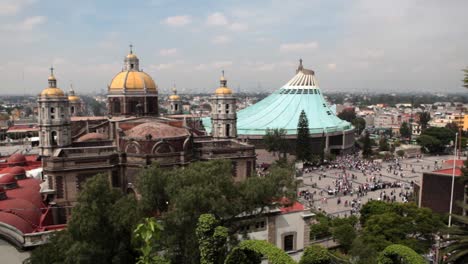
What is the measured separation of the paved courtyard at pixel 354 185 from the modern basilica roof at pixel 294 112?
415 inches

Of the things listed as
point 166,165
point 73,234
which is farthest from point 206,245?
point 166,165

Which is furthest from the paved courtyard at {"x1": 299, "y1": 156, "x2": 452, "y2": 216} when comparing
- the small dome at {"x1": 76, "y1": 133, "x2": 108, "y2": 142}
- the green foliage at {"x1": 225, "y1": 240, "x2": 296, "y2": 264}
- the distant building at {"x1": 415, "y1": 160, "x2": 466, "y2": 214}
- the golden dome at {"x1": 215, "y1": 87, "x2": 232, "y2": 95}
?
the green foliage at {"x1": 225, "y1": 240, "x2": 296, "y2": 264}

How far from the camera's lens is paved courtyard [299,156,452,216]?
30.7 metres

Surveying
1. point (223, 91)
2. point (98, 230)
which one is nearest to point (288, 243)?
point (98, 230)

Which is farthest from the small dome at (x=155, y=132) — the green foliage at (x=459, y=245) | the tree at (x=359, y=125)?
the tree at (x=359, y=125)

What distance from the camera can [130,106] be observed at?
30156mm

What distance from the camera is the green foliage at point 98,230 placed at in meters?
12.7

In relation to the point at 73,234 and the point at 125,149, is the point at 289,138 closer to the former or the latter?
the point at 125,149

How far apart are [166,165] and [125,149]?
2.88 metres

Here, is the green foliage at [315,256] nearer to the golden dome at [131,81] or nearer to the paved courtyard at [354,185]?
the paved courtyard at [354,185]

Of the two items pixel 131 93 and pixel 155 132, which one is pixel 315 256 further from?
pixel 131 93

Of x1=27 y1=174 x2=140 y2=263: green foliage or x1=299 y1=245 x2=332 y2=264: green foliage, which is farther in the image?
x1=27 y1=174 x2=140 y2=263: green foliage

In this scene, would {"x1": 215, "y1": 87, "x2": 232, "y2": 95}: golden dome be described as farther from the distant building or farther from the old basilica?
the distant building

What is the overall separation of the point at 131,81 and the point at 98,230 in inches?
747
